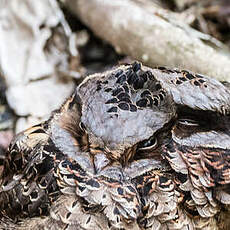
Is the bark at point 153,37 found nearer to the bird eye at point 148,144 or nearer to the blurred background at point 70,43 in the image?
the blurred background at point 70,43

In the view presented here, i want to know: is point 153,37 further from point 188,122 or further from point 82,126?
point 82,126

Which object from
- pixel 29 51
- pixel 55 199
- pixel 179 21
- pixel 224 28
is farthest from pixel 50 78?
pixel 55 199

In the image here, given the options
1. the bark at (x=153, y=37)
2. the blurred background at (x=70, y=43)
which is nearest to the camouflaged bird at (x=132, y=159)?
the bark at (x=153, y=37)

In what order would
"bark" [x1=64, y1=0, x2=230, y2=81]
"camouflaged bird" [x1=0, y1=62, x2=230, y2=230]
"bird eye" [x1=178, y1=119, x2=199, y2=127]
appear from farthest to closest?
"bark" [x1=64, y1=0, x2=230, y2=81]
"bird eye" [x1=178, y1=119, x2=199, y2=127]
"camouflaged bird" [x1=0, y1=62, x2=230, y2=230]

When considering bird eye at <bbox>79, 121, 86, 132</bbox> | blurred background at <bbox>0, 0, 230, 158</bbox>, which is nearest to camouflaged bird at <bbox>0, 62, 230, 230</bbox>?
bird eye at <bbox>79, 121, 86, 132</bbox>

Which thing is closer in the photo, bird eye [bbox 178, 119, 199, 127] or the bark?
bird eye [bbox 178, 119, 199, 127]

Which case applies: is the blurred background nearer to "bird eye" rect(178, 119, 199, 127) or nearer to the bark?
the bark

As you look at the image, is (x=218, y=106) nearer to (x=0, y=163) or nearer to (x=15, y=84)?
(x=0, y=163)
